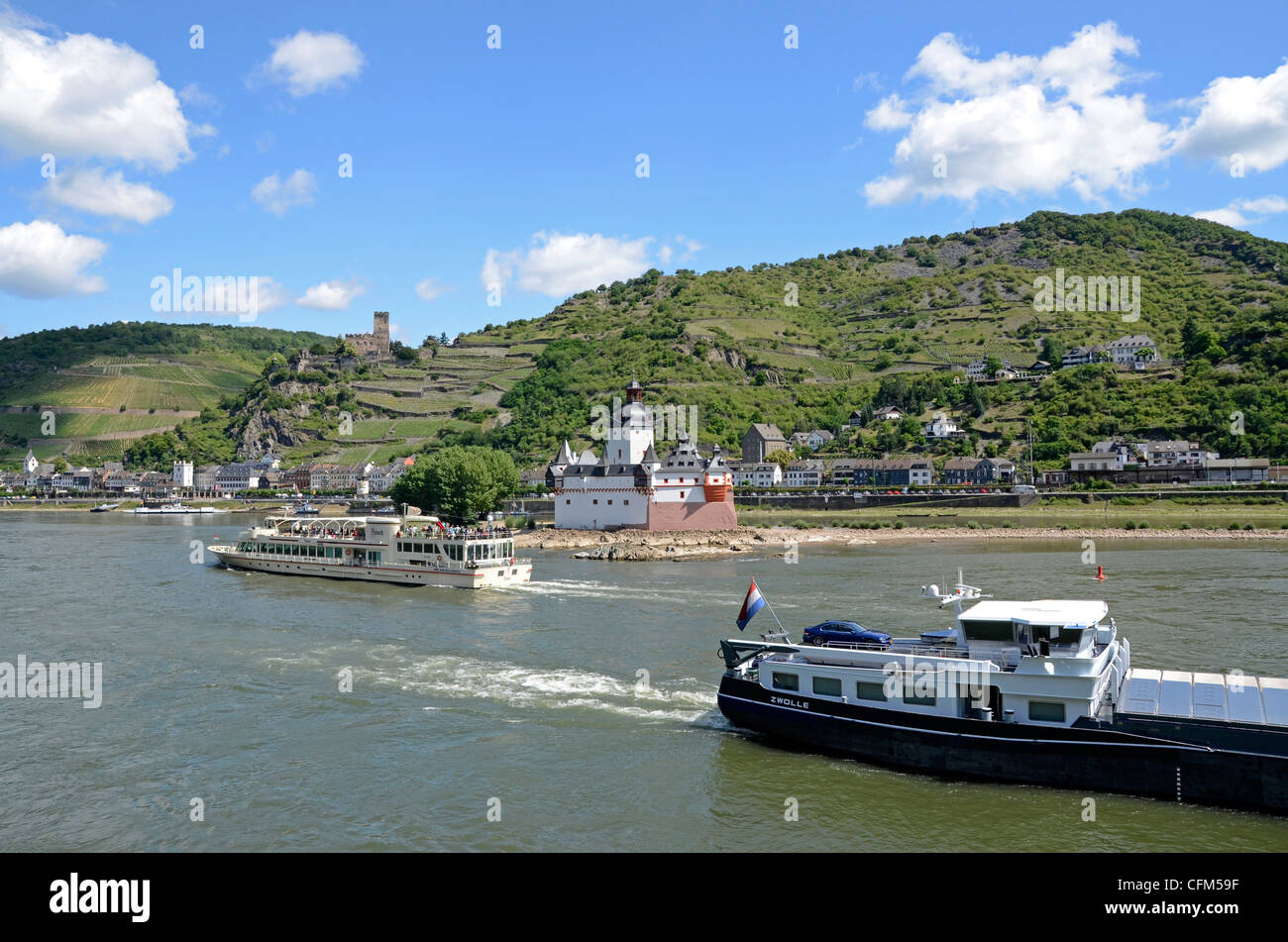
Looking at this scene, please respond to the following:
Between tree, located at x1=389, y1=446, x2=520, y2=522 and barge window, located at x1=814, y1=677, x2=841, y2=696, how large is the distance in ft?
189

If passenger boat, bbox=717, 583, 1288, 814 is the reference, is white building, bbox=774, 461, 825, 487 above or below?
above

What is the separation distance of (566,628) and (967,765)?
66.5 feet

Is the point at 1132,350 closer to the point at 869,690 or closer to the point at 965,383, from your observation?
the point at 965,383

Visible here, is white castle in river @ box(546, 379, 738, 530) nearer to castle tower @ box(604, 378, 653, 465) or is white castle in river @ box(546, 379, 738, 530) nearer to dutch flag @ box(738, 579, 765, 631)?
castle tower @ box(604, 378, 653, 465)

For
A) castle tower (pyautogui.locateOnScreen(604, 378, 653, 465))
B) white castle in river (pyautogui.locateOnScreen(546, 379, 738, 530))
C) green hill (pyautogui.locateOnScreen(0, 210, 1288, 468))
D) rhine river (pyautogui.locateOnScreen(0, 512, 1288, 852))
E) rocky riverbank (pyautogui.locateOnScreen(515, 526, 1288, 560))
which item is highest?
green hill (pyautogui.locateOnScreen(0, 210, 1288, 468))

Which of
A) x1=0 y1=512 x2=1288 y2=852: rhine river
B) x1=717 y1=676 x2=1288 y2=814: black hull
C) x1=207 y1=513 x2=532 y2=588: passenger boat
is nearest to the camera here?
x1=0 y1=512 x2=1288 y2=852: rhine river

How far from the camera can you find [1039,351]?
16350 centimetres

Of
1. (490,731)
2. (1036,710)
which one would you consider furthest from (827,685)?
(490,731)

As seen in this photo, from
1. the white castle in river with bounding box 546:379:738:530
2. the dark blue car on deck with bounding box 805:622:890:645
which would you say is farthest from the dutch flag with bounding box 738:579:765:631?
the white castle in river with bounding box 546:379:738:530

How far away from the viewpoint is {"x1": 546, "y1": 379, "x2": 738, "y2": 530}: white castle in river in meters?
85.8
